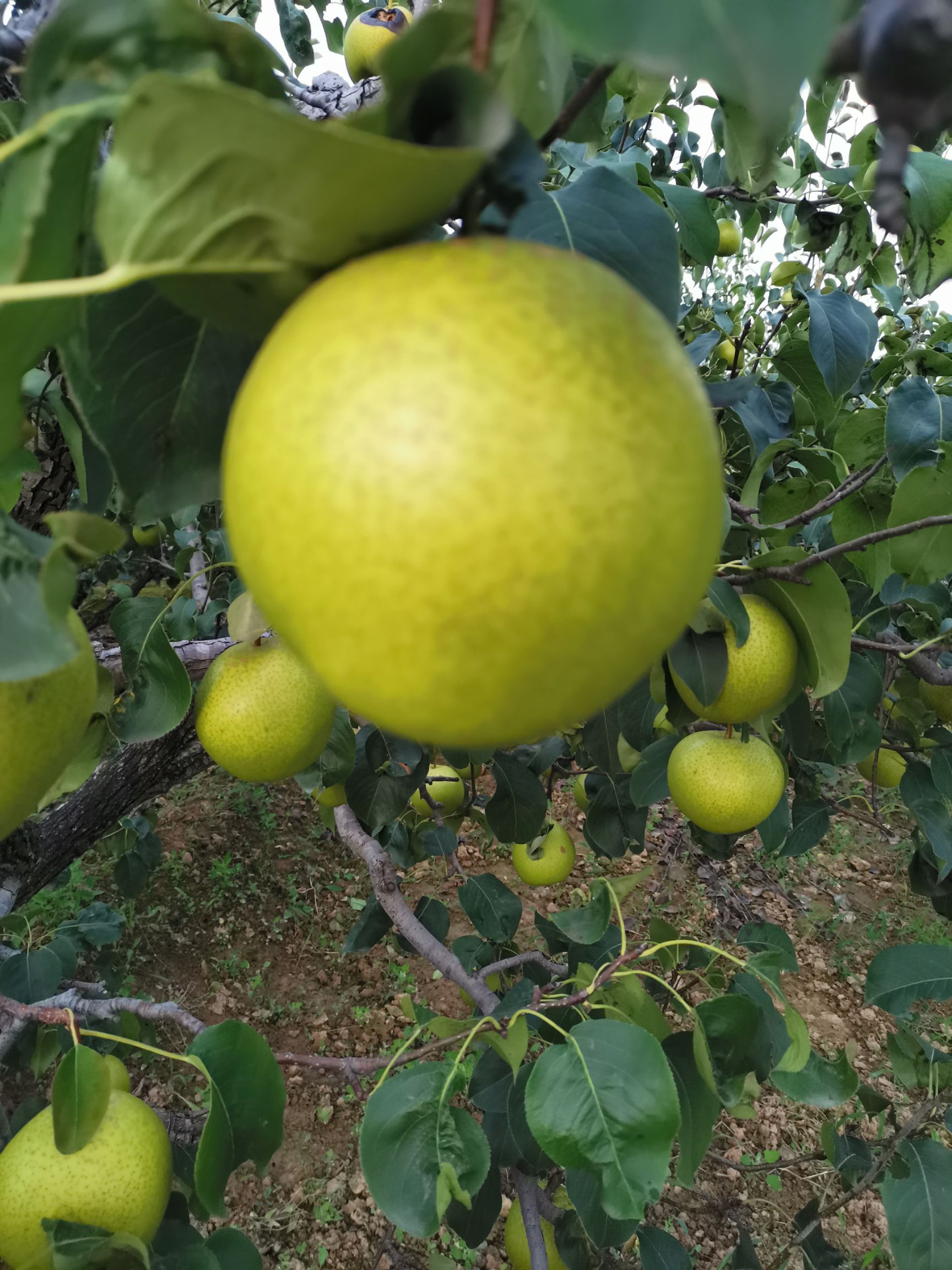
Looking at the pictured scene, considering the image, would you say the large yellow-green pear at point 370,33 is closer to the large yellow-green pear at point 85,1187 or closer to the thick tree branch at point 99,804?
the thick tree branch at point 99,804

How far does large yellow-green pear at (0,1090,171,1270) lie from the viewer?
1133mm

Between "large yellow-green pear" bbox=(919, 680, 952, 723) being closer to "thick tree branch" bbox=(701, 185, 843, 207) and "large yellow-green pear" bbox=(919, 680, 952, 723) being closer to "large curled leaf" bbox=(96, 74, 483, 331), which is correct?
"thick tree branch" bbox=(701, 185, 843, 207)

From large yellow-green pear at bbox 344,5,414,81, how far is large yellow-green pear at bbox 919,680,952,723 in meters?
2.55

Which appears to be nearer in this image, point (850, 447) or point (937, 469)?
point (937, 469)

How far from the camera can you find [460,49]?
18.0 inches

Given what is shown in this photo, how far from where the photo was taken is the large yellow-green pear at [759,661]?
134 centimetres

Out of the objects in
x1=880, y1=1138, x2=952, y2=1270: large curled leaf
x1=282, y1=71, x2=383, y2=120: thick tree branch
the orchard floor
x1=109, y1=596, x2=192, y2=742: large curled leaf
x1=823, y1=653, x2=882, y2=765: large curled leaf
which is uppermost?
x1=282, y1=71, x2=383, y2=120: thick tree branch

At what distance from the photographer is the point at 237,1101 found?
115cm

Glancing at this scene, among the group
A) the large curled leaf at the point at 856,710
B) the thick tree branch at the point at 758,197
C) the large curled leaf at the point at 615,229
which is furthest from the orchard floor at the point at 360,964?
the thick tree branch at the point at 758,197

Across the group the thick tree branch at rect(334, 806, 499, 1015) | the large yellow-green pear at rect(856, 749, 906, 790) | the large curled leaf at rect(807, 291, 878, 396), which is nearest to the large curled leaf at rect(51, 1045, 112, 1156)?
the thick tree branch at rect(334, 806, 499, 1015)

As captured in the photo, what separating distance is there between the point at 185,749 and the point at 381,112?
2.42 meters

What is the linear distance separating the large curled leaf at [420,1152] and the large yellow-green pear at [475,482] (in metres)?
1.18

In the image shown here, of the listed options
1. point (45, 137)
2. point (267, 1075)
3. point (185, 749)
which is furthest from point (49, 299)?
point (185, 749)

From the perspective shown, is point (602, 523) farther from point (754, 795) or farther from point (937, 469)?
point (754, 795)
